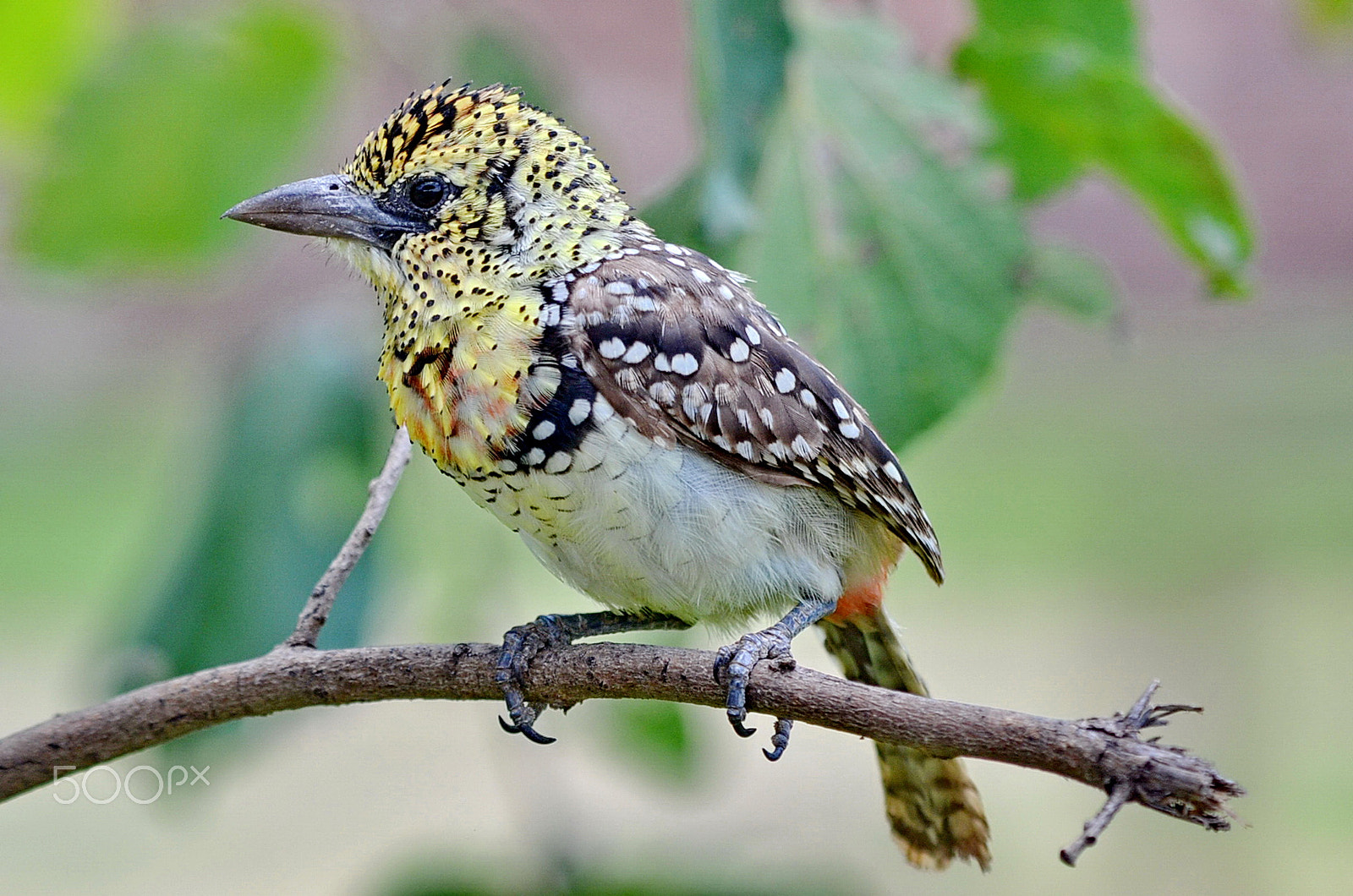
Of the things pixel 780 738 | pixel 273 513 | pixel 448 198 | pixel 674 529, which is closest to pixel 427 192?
pixel 448 198

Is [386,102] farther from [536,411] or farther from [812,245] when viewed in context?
[536,411]

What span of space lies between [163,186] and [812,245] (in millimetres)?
1399

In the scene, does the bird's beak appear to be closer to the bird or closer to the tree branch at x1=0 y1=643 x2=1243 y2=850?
the bird

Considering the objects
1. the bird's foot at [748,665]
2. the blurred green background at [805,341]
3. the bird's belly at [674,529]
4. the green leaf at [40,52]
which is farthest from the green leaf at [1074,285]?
the green leaf at [40,52]

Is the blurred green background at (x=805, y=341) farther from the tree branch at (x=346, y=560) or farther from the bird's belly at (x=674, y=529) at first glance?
the tree branch at (x=346, y=560)

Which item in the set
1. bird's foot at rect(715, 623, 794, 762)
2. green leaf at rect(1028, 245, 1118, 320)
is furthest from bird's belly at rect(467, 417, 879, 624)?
green leaf at rect(1028, 245, 1118, 320)

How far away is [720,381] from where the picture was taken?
213 centimetres

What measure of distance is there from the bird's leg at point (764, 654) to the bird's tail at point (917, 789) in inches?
6.9

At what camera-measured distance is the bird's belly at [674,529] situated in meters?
2.02

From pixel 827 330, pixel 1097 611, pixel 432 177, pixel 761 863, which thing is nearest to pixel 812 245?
pixel 827 330

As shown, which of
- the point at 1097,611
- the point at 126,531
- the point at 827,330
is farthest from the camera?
the point at 126,531

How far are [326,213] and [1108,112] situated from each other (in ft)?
4.38

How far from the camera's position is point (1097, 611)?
726 centimetres

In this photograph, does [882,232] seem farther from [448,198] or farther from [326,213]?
[326,213]
